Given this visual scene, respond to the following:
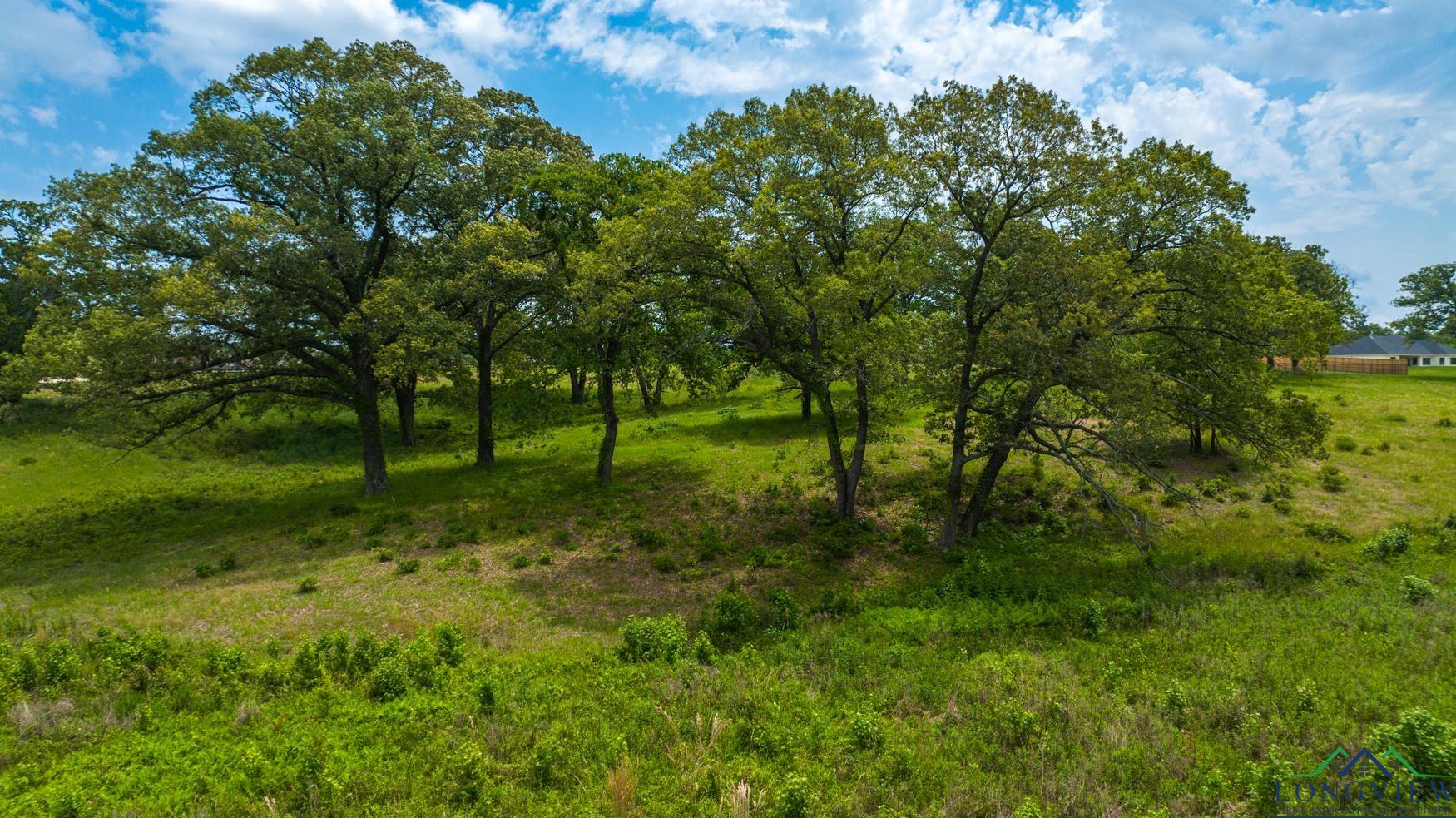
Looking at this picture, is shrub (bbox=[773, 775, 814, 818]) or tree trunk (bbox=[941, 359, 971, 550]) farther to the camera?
tree trunk (bbox=[941, 359, 971, 550])

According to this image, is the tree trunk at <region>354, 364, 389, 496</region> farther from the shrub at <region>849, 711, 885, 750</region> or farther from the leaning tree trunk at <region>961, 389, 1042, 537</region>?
the leaning tree trunk at <region>961, 389, 1042, 537</region>

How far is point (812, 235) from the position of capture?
20.6 m

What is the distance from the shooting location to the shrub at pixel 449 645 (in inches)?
504

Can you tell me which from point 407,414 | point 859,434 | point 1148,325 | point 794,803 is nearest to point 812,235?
point 859,434

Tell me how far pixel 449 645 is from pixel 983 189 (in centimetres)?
1998

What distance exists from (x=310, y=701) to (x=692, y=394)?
18934 mm

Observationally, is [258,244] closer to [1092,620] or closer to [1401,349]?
[1092,620]

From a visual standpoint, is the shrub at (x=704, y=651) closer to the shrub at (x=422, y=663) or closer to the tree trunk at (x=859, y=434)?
the shrub at (x=422, y=663)

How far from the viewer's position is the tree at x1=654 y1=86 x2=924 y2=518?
19.0 metres

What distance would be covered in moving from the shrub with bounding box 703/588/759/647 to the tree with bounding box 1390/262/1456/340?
370ft

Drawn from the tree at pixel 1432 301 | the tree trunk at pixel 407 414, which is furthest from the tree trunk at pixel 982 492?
the tree at pixel 1432 301

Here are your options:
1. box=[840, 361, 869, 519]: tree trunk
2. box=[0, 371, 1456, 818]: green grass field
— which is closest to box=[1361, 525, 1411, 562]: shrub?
box=[0, 371, 1456, 818]: green grass field

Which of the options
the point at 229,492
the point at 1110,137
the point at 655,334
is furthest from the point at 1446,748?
the point at 229,492

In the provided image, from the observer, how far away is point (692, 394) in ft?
90.7
